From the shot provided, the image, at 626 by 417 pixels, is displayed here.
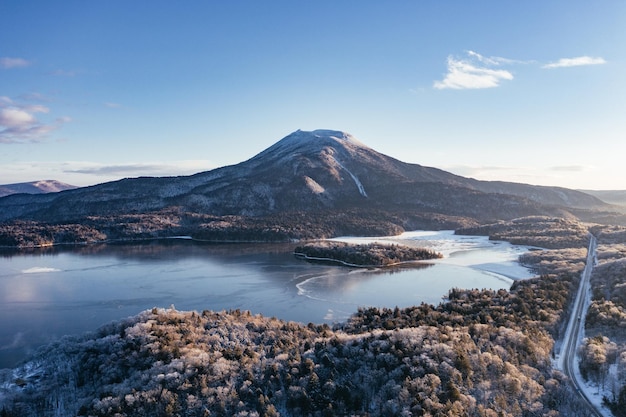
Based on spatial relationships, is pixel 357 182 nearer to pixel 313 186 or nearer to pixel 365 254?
pixel 313 186

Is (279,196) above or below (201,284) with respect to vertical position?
above

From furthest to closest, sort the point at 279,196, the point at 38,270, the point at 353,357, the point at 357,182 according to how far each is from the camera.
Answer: the point at 357,182, the point at 279,196, the point at 38,270, the point at 353,357

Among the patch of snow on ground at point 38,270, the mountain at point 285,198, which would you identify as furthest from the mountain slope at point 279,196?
the patch of snow on ground at point 38,270

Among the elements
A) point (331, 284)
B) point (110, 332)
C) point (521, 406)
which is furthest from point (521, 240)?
point (110, 332)

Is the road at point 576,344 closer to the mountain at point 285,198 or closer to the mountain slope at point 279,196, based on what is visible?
the mountain at point 285,198

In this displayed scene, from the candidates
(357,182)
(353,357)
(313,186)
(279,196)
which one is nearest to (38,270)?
(353,357)

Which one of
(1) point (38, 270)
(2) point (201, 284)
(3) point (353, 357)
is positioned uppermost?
(1) point (38, 270)

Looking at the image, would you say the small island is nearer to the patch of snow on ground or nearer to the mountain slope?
the patch of snow on ground

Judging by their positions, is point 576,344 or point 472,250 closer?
point 576,344
